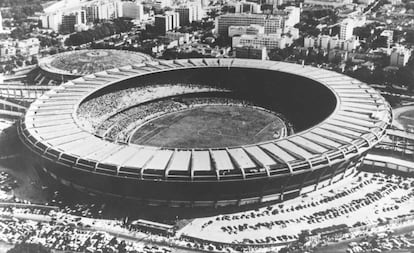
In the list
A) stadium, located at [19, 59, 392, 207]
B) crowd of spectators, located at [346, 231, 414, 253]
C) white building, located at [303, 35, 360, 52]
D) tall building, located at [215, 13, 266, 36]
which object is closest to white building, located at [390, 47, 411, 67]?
white building, located at [303, 35, 360, 52]

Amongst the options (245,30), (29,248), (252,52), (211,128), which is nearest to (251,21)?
(245,30)

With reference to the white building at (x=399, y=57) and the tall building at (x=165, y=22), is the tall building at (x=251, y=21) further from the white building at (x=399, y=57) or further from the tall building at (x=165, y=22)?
the white building at (x=399, y=57)

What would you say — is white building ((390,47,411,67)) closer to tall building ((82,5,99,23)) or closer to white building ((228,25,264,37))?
white building ((228,25,264,37))

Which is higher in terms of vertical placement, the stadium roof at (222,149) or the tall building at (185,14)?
the tall building at (185,14)

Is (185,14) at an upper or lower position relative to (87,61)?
upper

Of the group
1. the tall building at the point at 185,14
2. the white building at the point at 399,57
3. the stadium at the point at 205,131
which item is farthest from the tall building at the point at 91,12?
the white building at the point at 399,57

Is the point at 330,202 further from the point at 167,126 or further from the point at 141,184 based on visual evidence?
the point at 167,126

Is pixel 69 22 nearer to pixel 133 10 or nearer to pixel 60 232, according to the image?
pixel 133 10

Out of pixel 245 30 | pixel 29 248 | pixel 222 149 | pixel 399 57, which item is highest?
pixel 245 30
